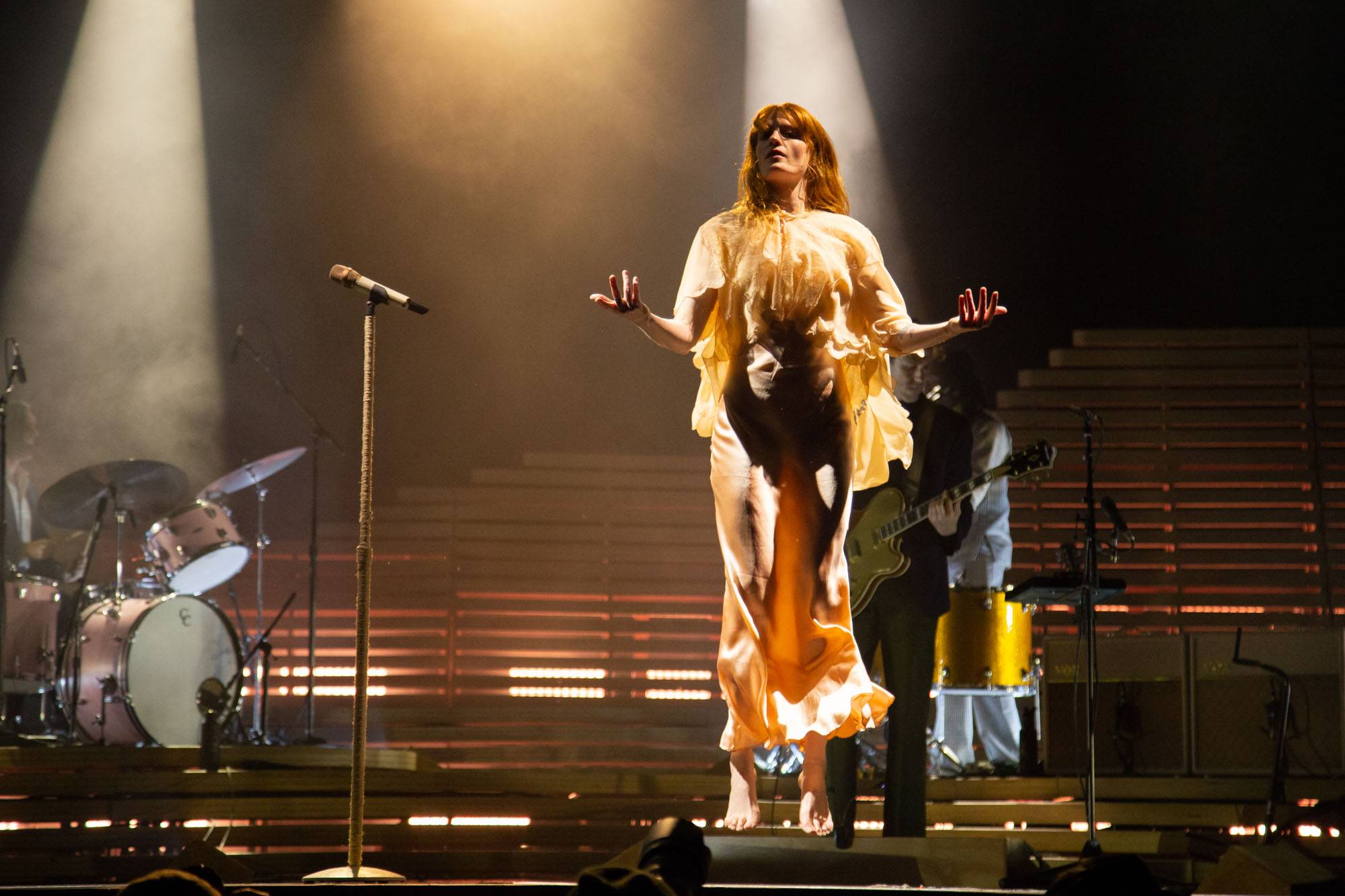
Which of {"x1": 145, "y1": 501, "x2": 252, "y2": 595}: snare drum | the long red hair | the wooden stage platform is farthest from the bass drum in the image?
the long red hair

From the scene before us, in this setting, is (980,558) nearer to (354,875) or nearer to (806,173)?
(806,173)

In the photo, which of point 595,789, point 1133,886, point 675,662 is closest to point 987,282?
point 675,662

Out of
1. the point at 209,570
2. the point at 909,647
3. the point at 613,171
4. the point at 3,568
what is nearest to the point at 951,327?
the point at 909,647

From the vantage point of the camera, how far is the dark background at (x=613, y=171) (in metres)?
9.43

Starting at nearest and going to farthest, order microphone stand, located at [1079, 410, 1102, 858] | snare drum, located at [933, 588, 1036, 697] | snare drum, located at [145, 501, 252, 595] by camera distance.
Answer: microphone stand, located at [1079, 410, 1102, 858] < snare drum, located at [933, 588, 1036, 697] < snare drum, located at [145, 501, 252, 595]

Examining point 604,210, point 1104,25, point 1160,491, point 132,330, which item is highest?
point 1104,25

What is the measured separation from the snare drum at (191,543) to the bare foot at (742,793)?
4793mm

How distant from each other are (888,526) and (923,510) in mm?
142

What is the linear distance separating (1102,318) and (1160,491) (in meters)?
1.23

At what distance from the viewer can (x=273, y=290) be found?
392 inches

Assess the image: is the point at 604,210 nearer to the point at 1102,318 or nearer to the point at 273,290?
the point at 273,290

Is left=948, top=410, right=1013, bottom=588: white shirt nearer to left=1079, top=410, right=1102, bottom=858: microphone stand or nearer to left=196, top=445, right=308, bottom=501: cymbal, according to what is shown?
left=1079, top=410, right=1102, bottom=858: microphone stand

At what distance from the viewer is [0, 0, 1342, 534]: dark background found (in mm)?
9430

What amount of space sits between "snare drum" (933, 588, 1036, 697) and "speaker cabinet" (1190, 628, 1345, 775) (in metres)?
0.87
